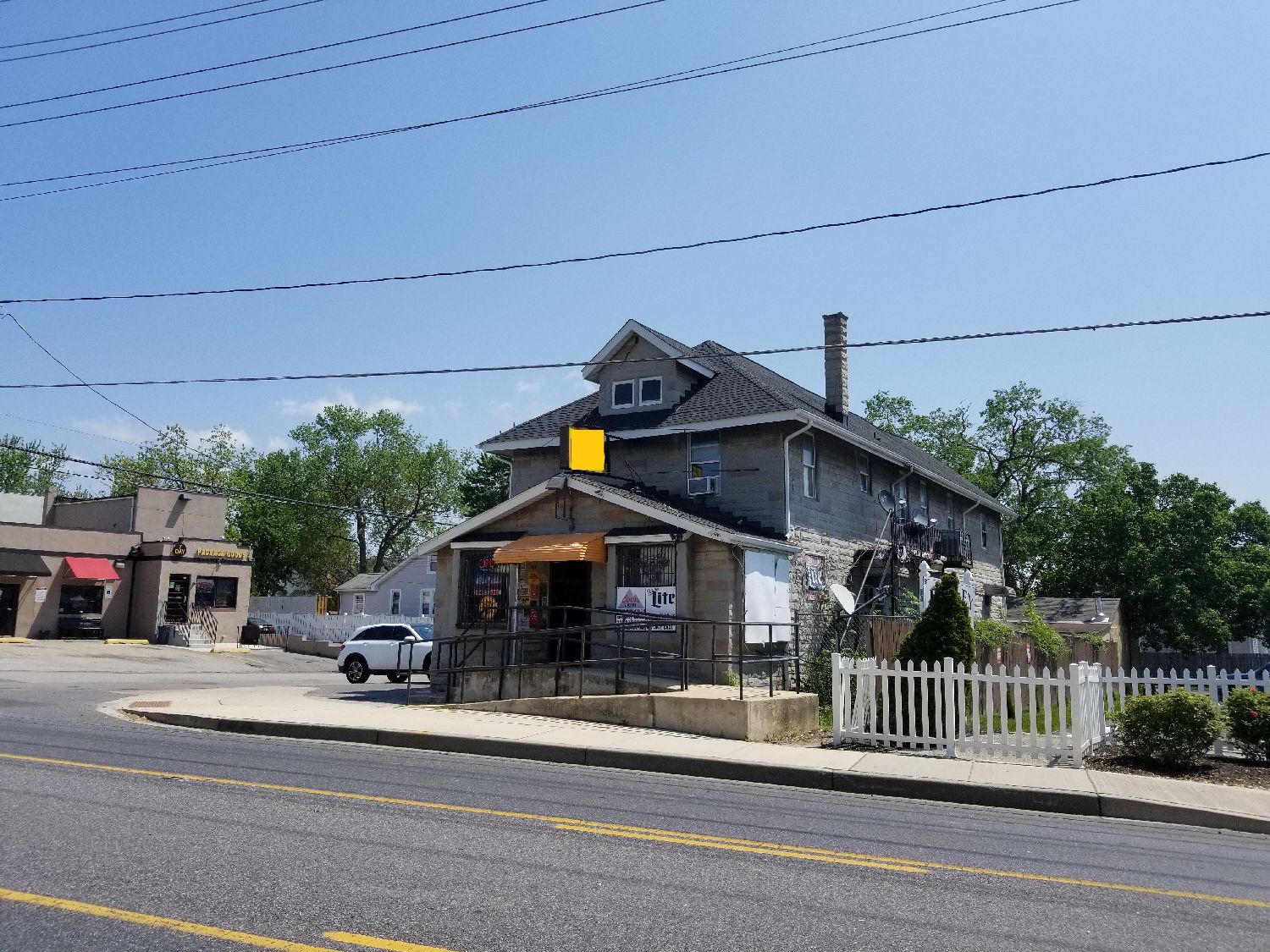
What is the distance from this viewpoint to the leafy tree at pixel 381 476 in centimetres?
7794

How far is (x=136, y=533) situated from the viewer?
42.7 metres

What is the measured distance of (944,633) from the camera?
14.3 meters

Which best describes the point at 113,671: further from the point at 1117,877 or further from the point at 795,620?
the point at 1117,877

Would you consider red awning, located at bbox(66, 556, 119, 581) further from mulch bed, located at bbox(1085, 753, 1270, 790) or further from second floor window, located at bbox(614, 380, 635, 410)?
mulch bed, located at bbox(1085, 753, 1270, 790)

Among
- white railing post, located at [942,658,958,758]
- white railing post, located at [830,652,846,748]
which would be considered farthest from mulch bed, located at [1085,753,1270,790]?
white railing post, located at [830,652,846,748]

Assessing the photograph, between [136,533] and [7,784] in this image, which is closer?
[7,784]

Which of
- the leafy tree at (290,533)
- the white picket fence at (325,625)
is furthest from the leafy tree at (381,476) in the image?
the white picket fence at (325,625)

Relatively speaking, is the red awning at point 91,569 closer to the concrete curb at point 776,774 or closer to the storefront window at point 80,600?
the storefront window at point 80,600

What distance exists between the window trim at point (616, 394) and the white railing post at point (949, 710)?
534 inches

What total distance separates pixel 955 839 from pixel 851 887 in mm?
2260

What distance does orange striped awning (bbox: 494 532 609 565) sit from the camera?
19953 mm

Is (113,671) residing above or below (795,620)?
below

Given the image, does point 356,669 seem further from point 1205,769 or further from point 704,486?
point 1205,769

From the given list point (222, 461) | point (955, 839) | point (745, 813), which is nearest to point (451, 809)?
point (745, 813)
